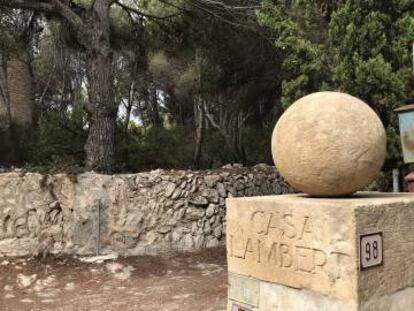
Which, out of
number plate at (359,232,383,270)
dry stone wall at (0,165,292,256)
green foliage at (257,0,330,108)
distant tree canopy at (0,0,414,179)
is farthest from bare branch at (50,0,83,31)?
number plate at (359,232,383,270)

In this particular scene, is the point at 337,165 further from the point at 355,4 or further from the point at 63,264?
the point at 63,264

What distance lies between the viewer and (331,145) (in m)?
3.32

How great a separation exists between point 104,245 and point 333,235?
19.4 feet

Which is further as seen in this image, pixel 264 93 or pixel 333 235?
pixel 264 93

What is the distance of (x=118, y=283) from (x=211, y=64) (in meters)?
7.02

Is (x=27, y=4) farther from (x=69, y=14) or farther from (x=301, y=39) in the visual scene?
(x=301, y=39)

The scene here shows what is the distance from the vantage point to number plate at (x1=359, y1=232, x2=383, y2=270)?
308 cm

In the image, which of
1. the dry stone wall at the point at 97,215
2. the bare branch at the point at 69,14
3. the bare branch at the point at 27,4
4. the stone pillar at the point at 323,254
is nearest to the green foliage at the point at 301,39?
the dry stone wall at the point at 97,215

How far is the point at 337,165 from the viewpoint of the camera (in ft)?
10.9

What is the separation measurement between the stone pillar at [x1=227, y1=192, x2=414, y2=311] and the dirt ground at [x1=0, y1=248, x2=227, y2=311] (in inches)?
92.1

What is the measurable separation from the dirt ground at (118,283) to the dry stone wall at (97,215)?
267 millimetres

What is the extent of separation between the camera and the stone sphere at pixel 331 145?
10.9 feet

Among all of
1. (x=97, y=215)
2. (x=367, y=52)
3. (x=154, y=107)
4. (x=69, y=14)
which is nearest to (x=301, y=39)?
(x=367, y=52)

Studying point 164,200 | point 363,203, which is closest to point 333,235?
point 363,203
